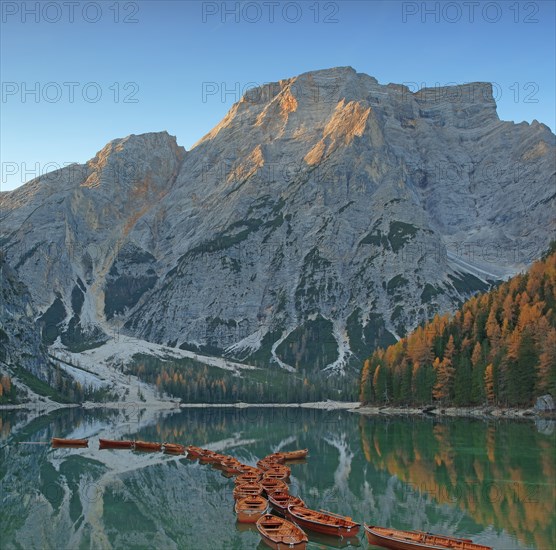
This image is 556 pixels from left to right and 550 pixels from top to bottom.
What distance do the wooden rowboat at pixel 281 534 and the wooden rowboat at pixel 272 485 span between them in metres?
11.8

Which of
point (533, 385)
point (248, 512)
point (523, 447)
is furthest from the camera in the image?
point (533, 385)

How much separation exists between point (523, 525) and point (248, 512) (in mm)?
22246

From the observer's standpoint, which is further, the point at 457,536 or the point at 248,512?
the point at 248,512

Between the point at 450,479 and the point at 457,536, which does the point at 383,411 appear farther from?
the point at 457,536

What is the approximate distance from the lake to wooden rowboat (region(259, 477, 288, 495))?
7.13 ft

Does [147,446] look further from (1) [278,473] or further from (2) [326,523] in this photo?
(2) [326,523]

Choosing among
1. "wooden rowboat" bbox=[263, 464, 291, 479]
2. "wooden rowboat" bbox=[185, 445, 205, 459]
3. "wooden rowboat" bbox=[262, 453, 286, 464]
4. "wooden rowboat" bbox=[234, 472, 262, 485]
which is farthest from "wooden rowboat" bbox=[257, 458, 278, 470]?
"wooden rowboat" bbox=[185, 445, 205, 459]

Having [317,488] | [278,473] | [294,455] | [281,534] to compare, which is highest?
[281,534]

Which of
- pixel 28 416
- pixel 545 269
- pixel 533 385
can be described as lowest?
pixel 28 416

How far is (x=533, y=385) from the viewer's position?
137 m

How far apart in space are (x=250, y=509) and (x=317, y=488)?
16144mm

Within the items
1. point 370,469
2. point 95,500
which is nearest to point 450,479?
point 370,469

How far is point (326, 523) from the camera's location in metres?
50.5

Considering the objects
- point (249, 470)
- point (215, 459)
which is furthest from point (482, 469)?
point (215, 459)
